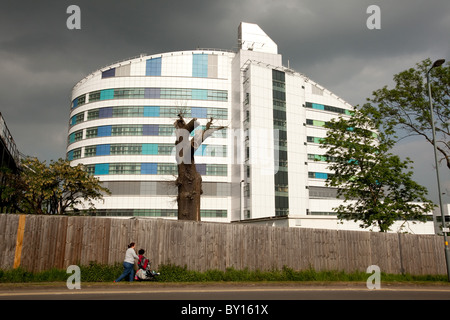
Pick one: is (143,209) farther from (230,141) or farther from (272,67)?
(272,67)

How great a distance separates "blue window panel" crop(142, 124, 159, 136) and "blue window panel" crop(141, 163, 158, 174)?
467cm

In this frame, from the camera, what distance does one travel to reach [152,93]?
5431 cm

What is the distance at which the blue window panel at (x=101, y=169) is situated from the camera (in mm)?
52438

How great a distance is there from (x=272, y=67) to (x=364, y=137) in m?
36.8

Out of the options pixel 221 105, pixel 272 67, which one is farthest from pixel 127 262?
pixel 272 67

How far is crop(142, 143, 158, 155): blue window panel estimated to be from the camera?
52.6m

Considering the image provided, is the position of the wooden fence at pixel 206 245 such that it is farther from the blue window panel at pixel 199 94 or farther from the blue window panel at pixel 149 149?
the blue window panel at pixel 199 94

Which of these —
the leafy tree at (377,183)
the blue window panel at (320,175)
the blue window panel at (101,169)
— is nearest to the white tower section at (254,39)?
the blue window panel at (320,175)

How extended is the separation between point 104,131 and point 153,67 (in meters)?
12.8

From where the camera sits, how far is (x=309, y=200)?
178 feet

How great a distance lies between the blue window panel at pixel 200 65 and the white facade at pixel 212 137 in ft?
0.54

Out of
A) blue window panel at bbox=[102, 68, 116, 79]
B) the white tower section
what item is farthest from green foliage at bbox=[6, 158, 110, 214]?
the white tower section
